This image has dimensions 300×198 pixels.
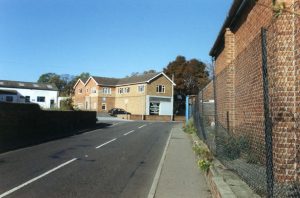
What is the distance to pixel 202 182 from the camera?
1110cm

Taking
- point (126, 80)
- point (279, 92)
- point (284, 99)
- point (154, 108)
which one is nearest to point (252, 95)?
point (279, 92)

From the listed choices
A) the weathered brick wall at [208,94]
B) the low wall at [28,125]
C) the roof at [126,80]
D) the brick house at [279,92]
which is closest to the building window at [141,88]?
the roof at [126,80]

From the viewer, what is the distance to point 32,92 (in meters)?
86.0

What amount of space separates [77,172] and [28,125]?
11942mm

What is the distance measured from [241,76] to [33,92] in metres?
81.8

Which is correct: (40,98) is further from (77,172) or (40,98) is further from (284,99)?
(284,99)

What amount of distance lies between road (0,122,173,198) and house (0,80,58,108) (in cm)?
6616

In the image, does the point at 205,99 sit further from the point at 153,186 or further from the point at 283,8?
the point at 283,8

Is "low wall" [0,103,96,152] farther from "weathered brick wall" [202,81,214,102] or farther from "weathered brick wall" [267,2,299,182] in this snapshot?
"weathered brick wall" [267,2,299,182]

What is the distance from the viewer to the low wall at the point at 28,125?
20578 mm

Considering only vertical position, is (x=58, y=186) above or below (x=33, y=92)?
below

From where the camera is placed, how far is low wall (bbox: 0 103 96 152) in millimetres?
20578

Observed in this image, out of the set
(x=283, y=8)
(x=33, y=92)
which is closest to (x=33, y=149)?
(x=283, y=8)

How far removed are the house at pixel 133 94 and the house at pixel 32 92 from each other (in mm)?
8118
